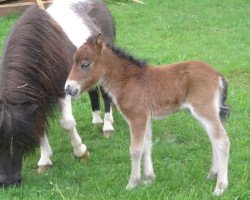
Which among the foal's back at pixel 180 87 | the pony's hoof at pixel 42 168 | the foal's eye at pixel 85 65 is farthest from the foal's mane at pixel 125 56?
the pony's hoof at pixel 42 168

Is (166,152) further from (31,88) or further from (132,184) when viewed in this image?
(31,88)

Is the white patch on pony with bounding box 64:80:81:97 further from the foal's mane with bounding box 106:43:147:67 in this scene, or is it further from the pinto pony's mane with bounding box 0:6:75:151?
the foal's mane with bounding box 106:43:147:67

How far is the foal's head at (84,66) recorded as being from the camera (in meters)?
4.22

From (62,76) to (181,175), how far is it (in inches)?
56.7

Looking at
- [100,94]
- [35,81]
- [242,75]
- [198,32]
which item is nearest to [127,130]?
[100,94]

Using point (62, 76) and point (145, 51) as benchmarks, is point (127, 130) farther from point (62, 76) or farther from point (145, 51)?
point (145, 51)

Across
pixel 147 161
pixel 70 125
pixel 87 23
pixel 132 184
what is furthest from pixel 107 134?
pixel 132 184

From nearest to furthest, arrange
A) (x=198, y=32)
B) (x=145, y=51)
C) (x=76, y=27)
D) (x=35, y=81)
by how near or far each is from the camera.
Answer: (x=35, y=81) → (x=76, y=27) → (x=145, y=51) → (x=198, y=32)

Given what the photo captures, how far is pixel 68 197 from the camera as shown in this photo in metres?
4.47

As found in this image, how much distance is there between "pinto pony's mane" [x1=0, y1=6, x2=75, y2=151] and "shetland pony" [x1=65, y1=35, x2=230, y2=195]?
0.47 metres

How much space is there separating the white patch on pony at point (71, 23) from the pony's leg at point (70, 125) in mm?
828

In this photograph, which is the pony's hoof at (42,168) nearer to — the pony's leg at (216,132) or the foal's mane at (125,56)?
the foal's mane at (125,56)

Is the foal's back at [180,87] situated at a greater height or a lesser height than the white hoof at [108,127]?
greater

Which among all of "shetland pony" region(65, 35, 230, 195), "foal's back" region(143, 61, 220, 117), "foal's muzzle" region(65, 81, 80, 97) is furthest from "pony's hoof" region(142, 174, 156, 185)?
"foal's muzzle" region(65, 81, 80, 97)
